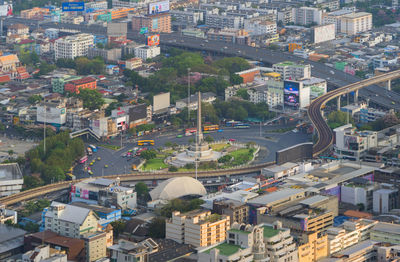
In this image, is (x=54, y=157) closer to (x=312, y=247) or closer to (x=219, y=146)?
(x=219, y=146)

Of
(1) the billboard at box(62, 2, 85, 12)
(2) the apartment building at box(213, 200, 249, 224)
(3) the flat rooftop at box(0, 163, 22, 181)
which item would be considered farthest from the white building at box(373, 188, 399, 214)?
(1) the billboard at box(62, 2, 85, 12)

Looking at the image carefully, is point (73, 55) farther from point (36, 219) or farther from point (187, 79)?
point (36, 219)

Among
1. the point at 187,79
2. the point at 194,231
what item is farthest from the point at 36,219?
the point at 187,79

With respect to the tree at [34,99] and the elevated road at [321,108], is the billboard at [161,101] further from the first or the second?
the elevated road at [321,108]

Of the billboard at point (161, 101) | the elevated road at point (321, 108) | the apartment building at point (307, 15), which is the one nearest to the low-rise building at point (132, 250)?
the elevated road at point (321, 108)

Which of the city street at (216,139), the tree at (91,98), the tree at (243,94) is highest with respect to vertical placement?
the tree at (91,98)
